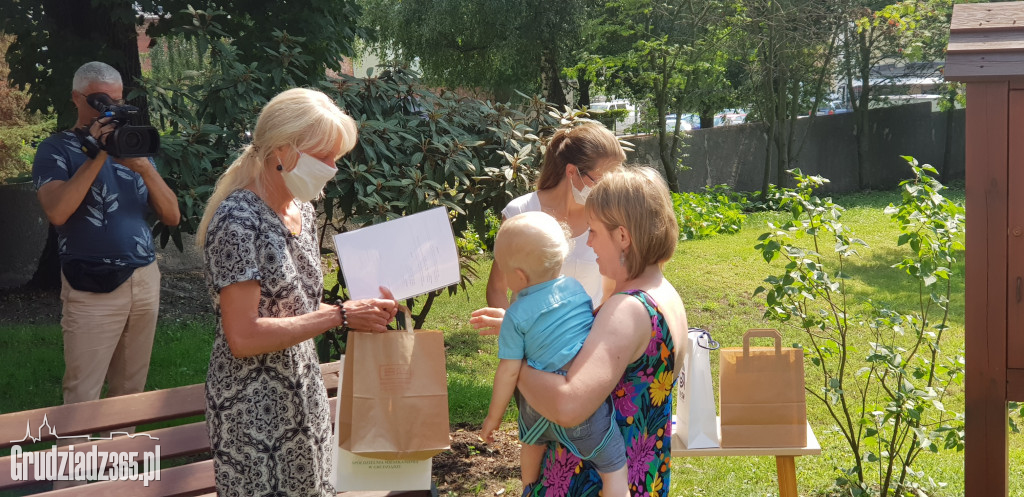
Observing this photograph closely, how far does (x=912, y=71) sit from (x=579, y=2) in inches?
309

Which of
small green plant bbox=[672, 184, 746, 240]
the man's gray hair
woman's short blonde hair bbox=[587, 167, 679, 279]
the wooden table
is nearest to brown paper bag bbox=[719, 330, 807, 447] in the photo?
the wooden table

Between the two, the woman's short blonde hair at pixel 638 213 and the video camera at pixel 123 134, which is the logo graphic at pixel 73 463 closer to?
the video camera at pixel 123 134

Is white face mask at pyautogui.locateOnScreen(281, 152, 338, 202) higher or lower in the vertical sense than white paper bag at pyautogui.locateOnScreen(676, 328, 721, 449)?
higher

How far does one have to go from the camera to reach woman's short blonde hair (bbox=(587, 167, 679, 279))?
2.16m

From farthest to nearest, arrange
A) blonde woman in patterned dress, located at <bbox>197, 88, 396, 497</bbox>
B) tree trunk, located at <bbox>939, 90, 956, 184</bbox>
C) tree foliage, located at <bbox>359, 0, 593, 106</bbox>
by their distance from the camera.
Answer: tree trunk, located at <bbox>939, 90, 956, 184</bbox>
tree foliage, located at <bbox>359, 0, 593, 106</bbox>
blonde woman in patterned dress, located at <bbox>197, 88, 396, 497</bbox>

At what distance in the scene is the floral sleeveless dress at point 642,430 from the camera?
2.12m

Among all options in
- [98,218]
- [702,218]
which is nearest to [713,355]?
[98,218]

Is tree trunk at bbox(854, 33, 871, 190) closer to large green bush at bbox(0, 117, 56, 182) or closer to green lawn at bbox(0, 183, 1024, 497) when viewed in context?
green lawn at bbox(0, 183, 1024, 497)

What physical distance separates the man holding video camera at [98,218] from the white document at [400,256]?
173 cm

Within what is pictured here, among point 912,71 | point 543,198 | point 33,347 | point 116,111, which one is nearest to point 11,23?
point 33,347

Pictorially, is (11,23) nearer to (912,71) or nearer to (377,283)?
(377,283)

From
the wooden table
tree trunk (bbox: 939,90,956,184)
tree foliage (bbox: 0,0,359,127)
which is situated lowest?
tree trunk (bbox: 939,90,956,184)

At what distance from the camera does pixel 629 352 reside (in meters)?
2.05

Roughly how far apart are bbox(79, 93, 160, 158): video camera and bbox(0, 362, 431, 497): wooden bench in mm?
1052
